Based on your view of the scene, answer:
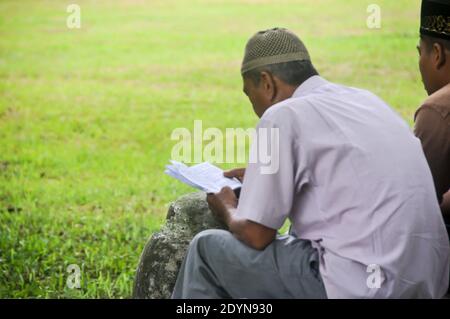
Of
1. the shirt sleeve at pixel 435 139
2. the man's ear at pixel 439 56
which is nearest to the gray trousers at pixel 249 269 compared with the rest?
the shirt sleeve at pixel 435 139

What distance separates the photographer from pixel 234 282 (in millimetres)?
3730

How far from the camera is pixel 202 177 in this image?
13.7ft

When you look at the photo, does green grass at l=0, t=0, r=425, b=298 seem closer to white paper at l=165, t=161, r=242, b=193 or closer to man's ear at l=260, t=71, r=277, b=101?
white paper at l=165, t=161, r=242, b=193

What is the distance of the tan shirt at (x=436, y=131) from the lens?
421cm

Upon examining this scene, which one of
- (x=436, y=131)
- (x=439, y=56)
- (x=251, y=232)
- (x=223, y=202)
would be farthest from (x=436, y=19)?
(x=251, y=232)

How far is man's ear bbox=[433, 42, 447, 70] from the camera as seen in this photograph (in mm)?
4512

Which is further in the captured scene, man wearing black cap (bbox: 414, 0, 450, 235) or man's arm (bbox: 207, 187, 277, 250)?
man wearing black cap (bbox: 414, 0, 450, 235)

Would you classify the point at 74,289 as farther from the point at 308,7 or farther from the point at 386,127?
the point at 308,7

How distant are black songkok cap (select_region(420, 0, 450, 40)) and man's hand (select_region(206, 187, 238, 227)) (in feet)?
4.50

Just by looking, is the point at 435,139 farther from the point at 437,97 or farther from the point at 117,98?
the point at 117,98

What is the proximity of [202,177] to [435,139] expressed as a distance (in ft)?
3.67

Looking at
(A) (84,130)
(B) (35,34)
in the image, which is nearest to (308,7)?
(B) (35,34)

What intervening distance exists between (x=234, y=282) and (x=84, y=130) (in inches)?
295

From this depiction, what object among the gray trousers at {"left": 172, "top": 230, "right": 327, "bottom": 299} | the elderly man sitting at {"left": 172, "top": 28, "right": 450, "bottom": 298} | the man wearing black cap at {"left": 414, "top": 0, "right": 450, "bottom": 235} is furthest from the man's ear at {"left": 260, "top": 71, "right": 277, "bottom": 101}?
the man wearing black cap at {"left": 414, "top": 0, "right": 450, "bottom": 235}
